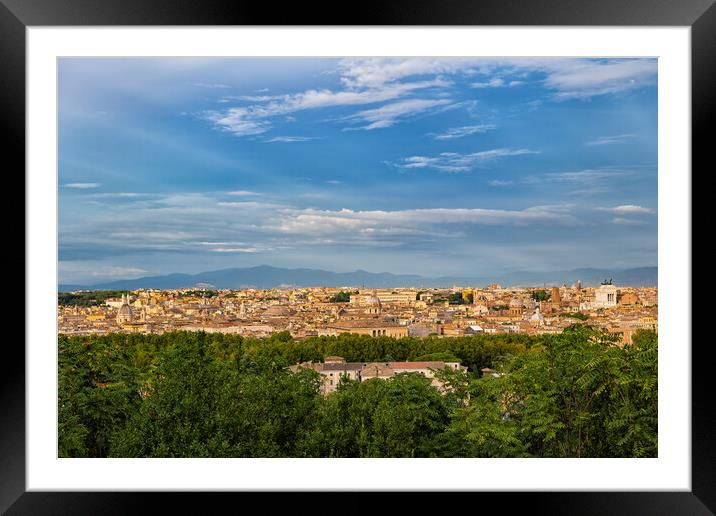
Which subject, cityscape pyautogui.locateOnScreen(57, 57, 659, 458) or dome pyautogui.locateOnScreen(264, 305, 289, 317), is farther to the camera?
dome pyautogui.locateOnScreen(264, 305, 289, 317)

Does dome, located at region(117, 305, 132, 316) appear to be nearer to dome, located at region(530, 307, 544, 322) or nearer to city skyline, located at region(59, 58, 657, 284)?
city skyline, located at region(59, 58, 657, 284)

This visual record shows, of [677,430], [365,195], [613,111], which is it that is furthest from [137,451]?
[613,111]

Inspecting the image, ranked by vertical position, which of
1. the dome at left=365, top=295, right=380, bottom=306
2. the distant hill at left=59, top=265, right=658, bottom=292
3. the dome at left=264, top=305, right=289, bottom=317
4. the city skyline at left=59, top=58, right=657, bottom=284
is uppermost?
the city skyline at left=59, top=58, right=657, bottom=284

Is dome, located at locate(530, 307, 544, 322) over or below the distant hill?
below

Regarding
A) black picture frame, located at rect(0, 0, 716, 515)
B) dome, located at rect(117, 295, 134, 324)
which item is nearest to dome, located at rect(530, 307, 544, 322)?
black picture frame, located at rect(0, 0, 716, 515)

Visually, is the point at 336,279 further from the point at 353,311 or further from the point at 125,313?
the point at 125,313

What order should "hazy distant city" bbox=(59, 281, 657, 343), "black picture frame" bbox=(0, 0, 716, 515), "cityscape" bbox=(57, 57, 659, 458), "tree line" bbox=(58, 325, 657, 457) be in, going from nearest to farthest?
"black picture frame" bbox=(0, 0, 716, 515) → "tree line" bbox=(58, 325, 657, 457) → "cityscape" bbox=(57, 57, 659, 458) → "hazy distant city" bbox=(59, 281, 657, 343)

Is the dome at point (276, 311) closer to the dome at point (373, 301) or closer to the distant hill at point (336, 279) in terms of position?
the distant hill at point (336, 279)
